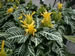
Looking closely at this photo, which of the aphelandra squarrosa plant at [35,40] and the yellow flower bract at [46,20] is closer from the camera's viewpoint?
the aphelandra squarrosa plant at [35,40]

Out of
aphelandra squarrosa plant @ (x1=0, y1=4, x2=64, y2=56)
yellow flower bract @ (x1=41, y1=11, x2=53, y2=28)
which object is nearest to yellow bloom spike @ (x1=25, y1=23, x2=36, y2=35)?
aphelandra squarrosa plant @ (x1=0, y1=4, x2=64, y2=56)

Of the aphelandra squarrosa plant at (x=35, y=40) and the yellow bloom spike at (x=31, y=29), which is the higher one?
the yellow bloom spike at (x=31, y=29)

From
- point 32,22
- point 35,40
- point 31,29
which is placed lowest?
point 35,40

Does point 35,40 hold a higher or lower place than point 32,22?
lower

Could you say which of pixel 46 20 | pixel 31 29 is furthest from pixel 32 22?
pixel 46 20

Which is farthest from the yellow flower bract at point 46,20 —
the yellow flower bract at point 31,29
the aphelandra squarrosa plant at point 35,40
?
the yellow flower bract at point 31,29

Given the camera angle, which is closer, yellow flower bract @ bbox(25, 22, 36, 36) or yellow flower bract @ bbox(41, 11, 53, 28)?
yellow flower bract @ bbox(25, 22, 36, 36)

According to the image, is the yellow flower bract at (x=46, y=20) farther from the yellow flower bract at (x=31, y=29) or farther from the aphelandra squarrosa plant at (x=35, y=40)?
the yellow flower bract at (x=31, y=29)

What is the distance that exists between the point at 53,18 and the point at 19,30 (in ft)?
3.69

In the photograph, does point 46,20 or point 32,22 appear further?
point 46,20

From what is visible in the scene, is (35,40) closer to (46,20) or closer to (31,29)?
(31,29)

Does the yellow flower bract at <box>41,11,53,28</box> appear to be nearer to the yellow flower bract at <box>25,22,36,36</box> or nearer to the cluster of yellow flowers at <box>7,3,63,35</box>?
the cluster of yellow flowers at <box>7,3,63,35</box>

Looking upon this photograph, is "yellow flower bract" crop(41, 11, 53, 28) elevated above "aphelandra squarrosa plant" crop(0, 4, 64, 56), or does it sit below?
above

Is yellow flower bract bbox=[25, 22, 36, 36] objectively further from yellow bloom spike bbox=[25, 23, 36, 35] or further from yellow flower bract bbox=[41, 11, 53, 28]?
yellow flower bract bbox=[41, 11, 53, 28]
